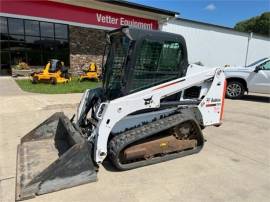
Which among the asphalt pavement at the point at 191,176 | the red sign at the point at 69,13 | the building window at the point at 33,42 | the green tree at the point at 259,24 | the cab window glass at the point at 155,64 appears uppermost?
the green tree at the point at 259,24

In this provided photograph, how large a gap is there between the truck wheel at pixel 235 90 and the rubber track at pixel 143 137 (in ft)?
21.3

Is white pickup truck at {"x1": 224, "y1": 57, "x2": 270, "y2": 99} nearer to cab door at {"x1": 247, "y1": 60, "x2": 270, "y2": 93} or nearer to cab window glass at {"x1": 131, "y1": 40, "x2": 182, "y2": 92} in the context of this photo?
cab door at {"x1": 247, "y1": 60, "x2": 270, "y2": 93}

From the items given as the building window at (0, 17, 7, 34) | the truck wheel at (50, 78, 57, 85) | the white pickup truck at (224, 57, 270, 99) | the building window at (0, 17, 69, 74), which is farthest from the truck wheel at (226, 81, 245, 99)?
the building window at (0, 17, 7, 34)

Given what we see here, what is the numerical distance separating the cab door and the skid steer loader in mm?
5733

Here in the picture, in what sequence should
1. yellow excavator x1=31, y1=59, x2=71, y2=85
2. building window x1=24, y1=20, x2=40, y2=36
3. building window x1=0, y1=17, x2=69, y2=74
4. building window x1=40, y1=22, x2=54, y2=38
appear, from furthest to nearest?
building window x1=40, y1=22, x2=54, y2=38 → building window x1=0, y1=17, x2=69, y2=74 → building window x1=24, y1=20, x2=40, y2=36 → yellow excavator x1=31, y1=59, x2=71, y2=85

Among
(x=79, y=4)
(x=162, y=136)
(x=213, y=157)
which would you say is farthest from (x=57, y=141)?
(x=79, y=4)

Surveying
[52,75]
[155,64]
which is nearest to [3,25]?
[52,75]

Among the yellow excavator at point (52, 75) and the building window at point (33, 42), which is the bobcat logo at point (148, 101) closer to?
the yellow excavator at point (52, 75)

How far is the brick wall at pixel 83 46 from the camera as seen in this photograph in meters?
16.7

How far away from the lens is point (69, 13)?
15.7 meters

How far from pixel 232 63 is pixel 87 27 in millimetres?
15351

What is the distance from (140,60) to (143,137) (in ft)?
3.91

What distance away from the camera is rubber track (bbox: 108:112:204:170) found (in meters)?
3.52

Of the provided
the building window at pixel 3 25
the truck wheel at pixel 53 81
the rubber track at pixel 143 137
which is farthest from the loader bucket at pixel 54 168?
the building window at pixel 3 25
